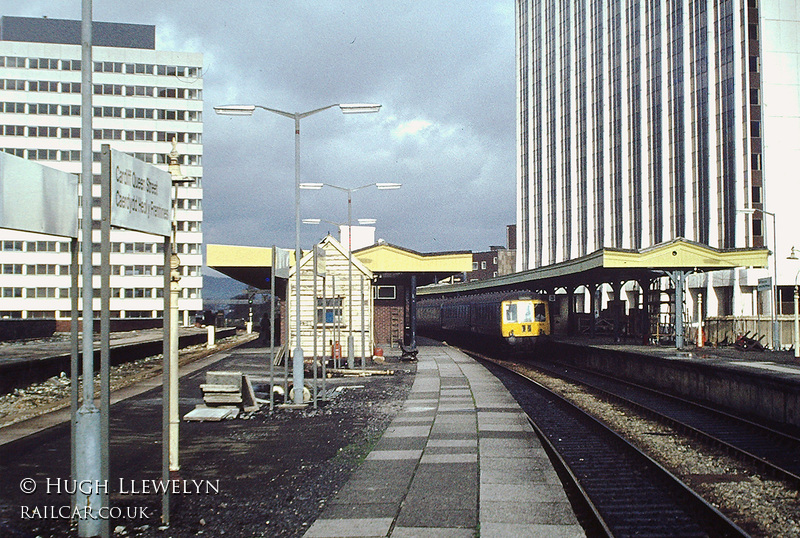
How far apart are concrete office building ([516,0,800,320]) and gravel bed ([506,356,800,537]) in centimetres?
3095

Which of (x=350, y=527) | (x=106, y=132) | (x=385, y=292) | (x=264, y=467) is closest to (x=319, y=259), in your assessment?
(x=264, y=467)

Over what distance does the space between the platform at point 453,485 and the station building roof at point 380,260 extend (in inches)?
823

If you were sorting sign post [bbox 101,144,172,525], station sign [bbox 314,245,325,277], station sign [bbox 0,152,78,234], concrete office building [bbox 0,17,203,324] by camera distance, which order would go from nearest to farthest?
station sign [bbox 0,152,78,234] < sign post [bbox 101,144,172,525] < station sign [bbox 314,245,325,277] < concrete office building [bbox 0,17,203,324]

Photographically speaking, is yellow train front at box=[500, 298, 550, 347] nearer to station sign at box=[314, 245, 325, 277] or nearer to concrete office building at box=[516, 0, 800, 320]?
concrete office building at box=[516, 0, 800, 320]

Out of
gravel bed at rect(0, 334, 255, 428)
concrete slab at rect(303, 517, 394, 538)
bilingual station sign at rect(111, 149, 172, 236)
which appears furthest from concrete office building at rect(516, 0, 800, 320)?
bilingual station sign at rect(111, 149, 172, 236)

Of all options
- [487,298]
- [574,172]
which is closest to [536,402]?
[487,298]

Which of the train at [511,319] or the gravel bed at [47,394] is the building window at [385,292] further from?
the gravel bed at [47,394]

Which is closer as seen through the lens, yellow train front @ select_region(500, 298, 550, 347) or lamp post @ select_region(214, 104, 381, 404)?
lamp post @ select_region(214, 104, 381, 404)

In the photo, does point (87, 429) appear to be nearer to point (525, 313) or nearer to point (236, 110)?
point (236, 110)

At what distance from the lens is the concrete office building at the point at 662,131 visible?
5541cm

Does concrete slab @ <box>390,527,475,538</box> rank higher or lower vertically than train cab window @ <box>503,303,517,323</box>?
lower

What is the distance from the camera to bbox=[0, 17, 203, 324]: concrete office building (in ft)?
257

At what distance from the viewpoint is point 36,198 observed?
6723mm

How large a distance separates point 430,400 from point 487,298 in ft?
72.5
